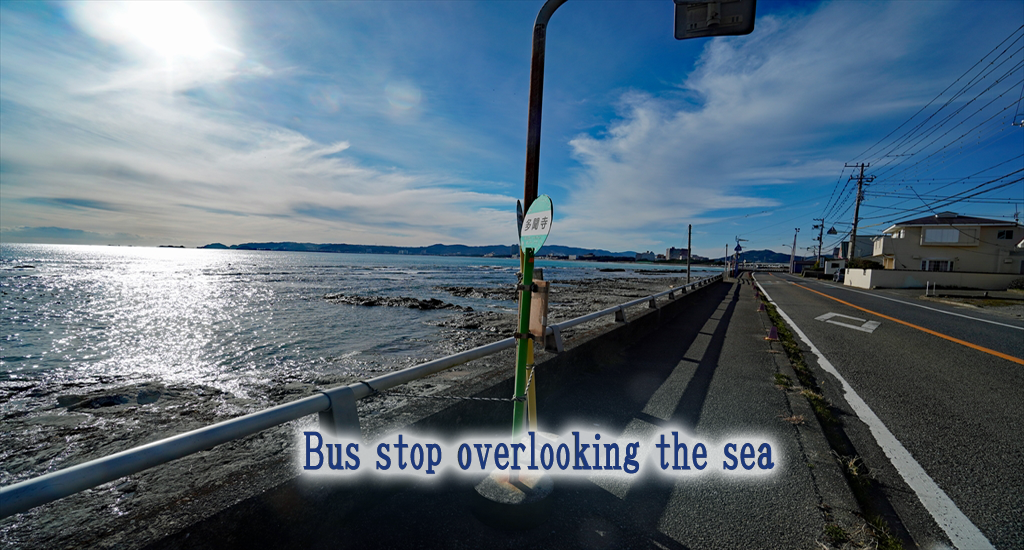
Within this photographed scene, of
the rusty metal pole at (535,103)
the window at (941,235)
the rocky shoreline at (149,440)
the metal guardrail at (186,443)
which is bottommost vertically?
the rocky shoreline at (149,440)

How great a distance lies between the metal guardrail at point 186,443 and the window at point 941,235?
49319 millimetres

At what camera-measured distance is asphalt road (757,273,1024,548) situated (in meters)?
2.52

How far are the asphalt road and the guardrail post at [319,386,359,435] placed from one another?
3.21 m

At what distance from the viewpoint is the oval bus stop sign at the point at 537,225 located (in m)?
2.22

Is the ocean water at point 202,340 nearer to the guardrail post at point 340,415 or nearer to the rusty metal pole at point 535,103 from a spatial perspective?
the guardrail post at point 340,415

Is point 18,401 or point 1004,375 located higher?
point 1004,375

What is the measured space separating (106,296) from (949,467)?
1442 inches

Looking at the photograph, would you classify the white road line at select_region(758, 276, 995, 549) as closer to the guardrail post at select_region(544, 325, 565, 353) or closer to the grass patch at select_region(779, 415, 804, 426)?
the grass patch at select_region(779, 415, 804, 426)

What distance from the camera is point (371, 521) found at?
2.28 m

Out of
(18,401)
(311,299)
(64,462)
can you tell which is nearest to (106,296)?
(311,299)

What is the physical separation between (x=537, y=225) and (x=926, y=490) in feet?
10.6

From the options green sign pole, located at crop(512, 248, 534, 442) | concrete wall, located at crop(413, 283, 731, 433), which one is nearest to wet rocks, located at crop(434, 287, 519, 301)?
concrete wall, located at crop(413, 283, 731, 433)

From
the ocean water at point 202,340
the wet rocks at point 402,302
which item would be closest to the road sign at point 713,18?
the ocean water at point 202,340

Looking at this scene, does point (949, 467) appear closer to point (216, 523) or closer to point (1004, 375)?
point (1004, 375)
